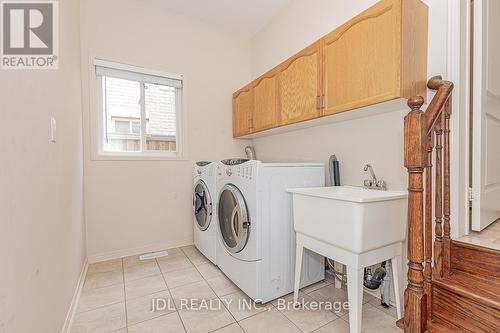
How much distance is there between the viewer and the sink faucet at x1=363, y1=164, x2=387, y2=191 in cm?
163

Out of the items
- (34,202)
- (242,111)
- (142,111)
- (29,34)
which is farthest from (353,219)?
(142,111)

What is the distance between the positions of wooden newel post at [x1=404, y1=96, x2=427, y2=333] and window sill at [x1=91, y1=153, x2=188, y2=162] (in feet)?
7.46

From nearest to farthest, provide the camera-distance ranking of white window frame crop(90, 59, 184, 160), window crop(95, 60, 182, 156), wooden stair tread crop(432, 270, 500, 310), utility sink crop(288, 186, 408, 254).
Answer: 1. wooden stair tread crop(432, 270, 500, 310)
2. utility sink crop(288, 186, 408, 254)
3. white window frame crop(90, 59, 184, 160)
4. window crop(95, 60, 182, 156)

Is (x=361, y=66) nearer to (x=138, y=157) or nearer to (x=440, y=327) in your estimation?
(x=440, y=327)

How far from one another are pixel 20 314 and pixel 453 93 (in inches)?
84.5

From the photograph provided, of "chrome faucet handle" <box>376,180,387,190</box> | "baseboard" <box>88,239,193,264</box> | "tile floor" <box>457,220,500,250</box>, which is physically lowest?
"baseboard" <box>88,239,193,264</box>

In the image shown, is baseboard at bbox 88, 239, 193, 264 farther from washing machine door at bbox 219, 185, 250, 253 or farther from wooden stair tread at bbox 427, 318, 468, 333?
wooden stair tread at bbox 427, 318, 468, 333

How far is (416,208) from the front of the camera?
1045 mm

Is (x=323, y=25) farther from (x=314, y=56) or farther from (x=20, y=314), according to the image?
(x=20, y=314)

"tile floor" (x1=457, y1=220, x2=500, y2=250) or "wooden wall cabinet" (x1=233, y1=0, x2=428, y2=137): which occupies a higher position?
"wooden wall cabinet" (x1=233, y1=0, x2=428, y2=137)

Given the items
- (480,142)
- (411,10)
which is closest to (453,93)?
(480,142)

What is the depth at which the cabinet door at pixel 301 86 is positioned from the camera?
1791 mm

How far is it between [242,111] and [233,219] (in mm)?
1482

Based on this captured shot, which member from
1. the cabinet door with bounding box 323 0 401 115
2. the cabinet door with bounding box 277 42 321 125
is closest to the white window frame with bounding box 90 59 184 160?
the cabinet door with bounding box 277 42 321 125
